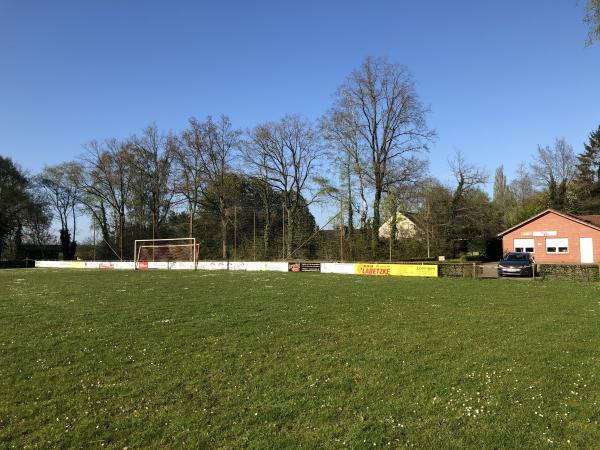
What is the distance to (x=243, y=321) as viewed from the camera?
11.5m

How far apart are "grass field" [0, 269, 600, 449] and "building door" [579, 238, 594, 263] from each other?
36024mm

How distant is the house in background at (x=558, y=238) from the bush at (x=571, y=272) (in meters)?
20.2

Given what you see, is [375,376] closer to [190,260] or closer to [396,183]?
[190,260]

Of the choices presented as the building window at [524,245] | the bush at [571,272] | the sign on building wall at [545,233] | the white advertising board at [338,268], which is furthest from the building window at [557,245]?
the white advertising board at [338,268]

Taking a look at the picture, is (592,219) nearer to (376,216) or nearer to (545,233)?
(545,233)

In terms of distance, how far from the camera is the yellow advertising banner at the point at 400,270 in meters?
29.0

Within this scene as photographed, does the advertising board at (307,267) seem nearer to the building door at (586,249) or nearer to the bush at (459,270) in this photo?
the bush at (459,270)

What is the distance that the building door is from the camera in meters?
43.4

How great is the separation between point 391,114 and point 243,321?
45.6 m

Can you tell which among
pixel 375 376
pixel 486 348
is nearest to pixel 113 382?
pixel 375 376

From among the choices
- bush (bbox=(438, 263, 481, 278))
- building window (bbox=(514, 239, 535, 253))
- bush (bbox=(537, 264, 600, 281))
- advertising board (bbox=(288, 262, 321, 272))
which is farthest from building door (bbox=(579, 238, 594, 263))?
advertising board (bbox=(288, 262, 321, 272))

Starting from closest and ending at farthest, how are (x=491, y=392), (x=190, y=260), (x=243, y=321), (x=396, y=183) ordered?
(x=491, y=392), (x=243, y=321), (x=190, y=260), (x=396, y=183)

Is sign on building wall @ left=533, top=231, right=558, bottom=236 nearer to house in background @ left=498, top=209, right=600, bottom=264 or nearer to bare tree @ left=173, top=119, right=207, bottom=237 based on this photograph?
house in background @ left=498, top=209, right=600, bottom=264

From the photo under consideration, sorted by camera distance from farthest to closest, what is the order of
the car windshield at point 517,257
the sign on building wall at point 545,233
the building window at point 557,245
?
the sign on building wall at point 545,233 → the building window at point 557,245 → the car windshield at point 517,257
